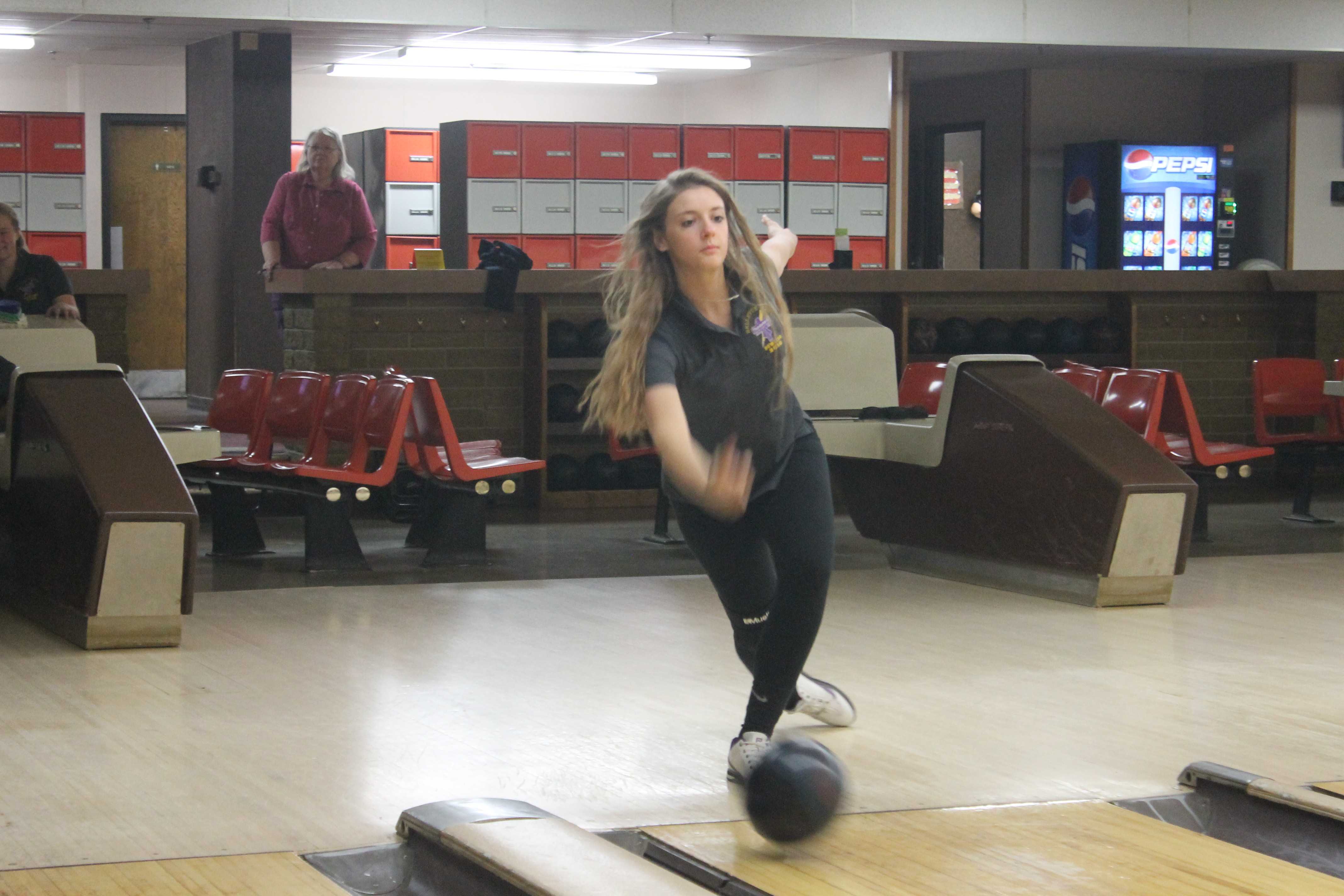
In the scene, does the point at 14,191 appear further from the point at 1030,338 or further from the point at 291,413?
the point at 1030,338

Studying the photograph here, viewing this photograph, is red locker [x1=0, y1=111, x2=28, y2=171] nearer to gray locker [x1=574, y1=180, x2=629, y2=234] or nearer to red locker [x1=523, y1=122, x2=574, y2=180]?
red locker [x1=523, y1=122, x2=574, y2=180]

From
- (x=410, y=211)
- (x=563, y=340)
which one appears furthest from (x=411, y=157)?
(x=563, y=340)

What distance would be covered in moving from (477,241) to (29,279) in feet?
14.3

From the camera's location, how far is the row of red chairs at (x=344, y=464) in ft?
21.5

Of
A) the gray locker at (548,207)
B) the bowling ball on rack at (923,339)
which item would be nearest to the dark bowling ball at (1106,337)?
the bowling ball on rack at (923,339)

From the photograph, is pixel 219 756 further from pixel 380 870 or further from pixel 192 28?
pixel 192 28

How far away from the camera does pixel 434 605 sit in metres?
5.94

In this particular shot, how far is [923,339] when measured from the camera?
32.0ft

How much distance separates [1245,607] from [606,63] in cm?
905

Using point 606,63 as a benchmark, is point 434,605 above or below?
below

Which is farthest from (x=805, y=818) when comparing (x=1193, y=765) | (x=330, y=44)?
(x=330, y=44)

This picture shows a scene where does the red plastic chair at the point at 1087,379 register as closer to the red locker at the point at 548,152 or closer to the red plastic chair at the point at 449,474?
the red plastic chair at the point at 449,474

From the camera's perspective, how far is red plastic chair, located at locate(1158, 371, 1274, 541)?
745cm

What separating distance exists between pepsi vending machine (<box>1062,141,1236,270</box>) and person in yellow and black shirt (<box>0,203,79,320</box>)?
345 inches
